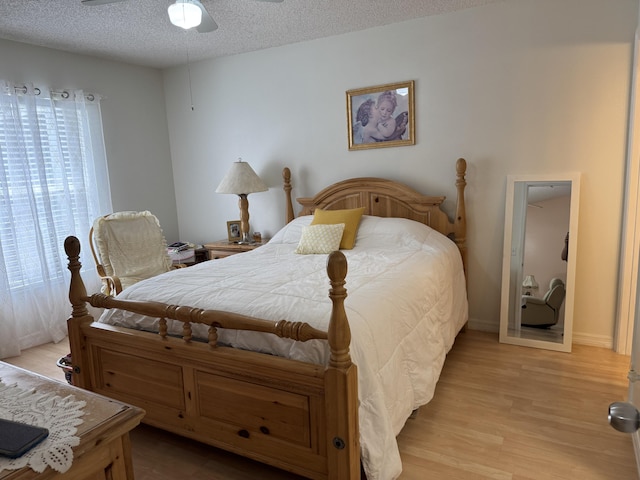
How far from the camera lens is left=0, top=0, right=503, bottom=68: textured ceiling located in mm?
2965

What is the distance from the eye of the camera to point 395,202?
11.8 feet

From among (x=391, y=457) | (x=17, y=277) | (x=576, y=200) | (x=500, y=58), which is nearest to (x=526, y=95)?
(x=500, y=58)

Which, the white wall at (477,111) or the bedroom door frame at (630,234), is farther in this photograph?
the white wall at (477,111)

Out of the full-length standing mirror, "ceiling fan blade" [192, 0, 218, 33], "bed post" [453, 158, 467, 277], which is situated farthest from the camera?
"bed post" [453, 158, 467, 277]

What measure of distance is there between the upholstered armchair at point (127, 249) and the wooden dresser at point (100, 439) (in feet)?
7.48

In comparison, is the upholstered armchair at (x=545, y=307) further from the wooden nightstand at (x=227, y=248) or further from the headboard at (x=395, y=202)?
the wooden nightstand at (x=227, y=248)

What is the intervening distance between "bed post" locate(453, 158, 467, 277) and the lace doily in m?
2.89

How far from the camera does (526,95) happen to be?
10.3ft

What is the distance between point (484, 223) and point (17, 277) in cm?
375

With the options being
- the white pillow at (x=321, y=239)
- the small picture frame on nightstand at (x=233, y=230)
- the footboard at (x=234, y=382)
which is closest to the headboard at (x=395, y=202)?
the white pillow at (x=321, y=239)

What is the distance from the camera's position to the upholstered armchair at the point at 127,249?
339 centimetres

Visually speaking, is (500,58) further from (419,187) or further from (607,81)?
(419,187)

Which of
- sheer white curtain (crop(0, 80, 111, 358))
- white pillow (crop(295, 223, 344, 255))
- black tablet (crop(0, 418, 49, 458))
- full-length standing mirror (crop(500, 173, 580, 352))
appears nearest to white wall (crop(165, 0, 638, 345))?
full-length standing mirror (crop(500, 173, 580, 352))

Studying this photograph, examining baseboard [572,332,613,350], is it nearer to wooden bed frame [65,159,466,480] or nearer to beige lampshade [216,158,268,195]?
wooden bed frame [65,159,466,480]
